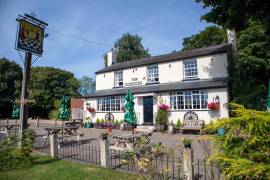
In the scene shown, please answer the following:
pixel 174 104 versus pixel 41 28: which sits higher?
pixel 41 28

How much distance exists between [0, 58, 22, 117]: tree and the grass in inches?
1582

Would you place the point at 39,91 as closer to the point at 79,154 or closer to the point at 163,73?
the point at 163,73

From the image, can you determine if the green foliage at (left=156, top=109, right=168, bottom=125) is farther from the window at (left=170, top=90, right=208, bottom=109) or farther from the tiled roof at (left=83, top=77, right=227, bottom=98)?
the tiled roof at (left=83, top=77, right=227, bottom=98)

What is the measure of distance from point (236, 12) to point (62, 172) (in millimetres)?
10446

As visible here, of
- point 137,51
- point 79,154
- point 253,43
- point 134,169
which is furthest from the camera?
point 137,51

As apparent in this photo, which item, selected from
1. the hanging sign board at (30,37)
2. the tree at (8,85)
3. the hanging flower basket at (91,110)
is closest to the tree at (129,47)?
the tree at (8,85)

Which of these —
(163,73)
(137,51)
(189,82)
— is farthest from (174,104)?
(137,51)

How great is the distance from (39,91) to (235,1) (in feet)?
125

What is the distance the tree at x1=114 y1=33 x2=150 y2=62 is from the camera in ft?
167

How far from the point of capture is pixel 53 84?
4538 cm

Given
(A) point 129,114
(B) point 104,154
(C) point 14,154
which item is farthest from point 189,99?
(C) point 14,154

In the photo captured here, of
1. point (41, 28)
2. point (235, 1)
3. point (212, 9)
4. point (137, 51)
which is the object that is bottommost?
point (41, 28)

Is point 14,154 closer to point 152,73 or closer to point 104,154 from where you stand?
point 104,154

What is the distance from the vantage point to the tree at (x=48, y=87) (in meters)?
42.1
